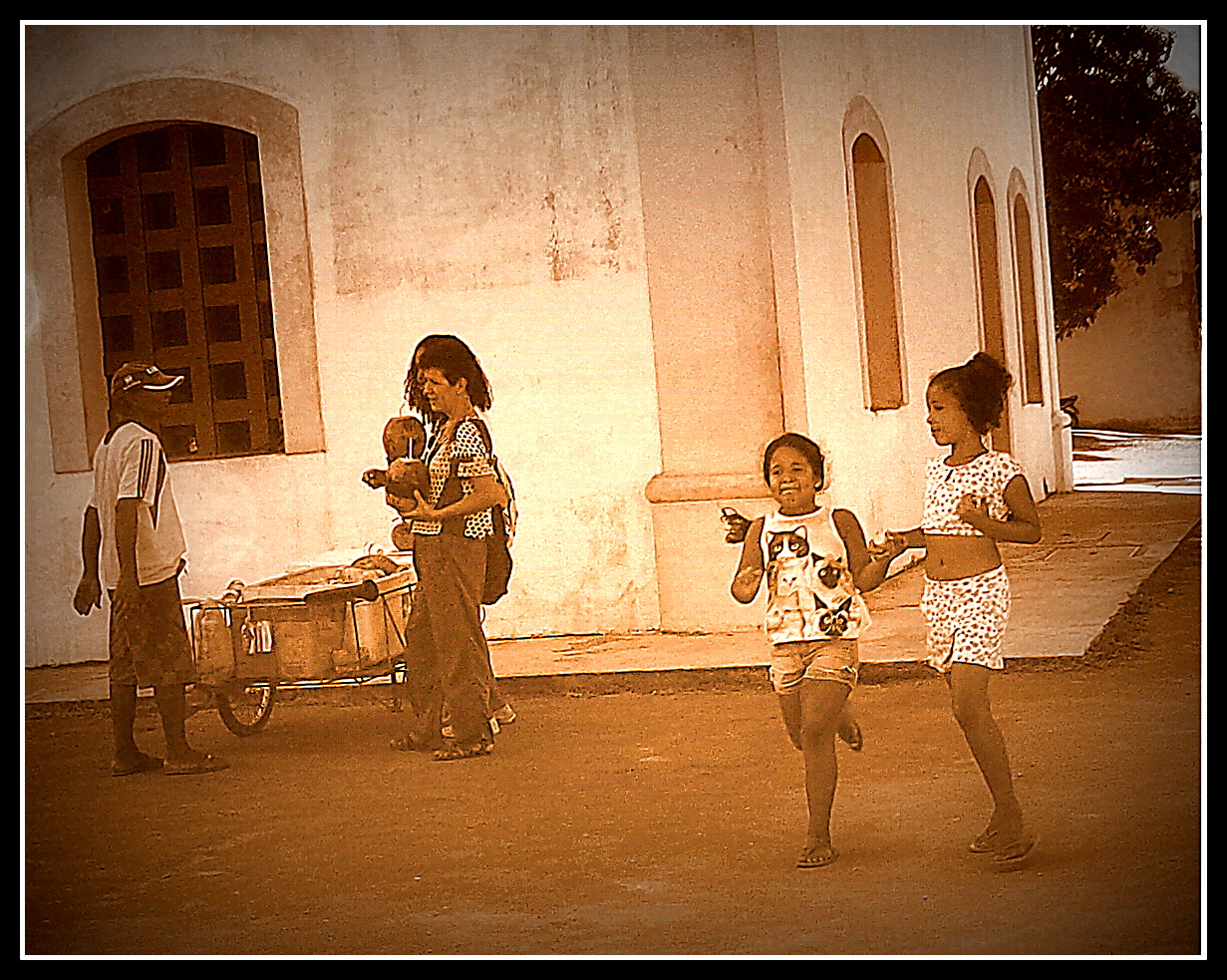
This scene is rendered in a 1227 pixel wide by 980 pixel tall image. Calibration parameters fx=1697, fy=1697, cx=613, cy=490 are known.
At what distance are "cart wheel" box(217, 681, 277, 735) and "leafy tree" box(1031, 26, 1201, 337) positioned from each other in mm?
2274

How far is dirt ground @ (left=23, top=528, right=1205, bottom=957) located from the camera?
3943 mm

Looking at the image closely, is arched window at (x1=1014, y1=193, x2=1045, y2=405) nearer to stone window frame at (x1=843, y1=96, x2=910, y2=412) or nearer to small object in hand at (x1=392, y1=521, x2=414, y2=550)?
stone window frame at (x1=843, y1=96, x2=910, y2=412)

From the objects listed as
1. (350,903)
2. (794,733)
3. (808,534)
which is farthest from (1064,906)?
(350,903)

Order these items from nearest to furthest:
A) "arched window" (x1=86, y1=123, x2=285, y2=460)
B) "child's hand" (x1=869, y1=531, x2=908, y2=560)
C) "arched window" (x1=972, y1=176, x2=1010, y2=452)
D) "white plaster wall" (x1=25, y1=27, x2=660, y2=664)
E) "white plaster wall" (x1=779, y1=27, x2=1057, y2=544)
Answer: "child's hand" (x1=869, y1=531, x2=908, y2=560) < "arched window" (x1=972, y1=176, x2=1010, y2=452) < "white plaster wall" (x1=779, y1=27, x2=1057, y2=544) < "white plaster wall" (x1=25, y1=27, x2=660, y2=664) < "arched window" (x1=86, y1=123, x2=285, y2=460)

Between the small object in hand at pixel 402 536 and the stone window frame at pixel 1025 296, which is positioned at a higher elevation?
the stone window frame at pixel 1025 296

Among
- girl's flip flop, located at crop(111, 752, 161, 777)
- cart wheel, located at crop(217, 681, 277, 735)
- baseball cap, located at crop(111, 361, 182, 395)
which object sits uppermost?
baseball cap, located at crop(111, 361, 182, 395)

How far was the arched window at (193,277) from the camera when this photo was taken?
14.5 ft

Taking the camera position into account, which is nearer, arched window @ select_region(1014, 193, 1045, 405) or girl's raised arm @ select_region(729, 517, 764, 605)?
girl's raised arm @ select_region(729, 517, 764, 605)

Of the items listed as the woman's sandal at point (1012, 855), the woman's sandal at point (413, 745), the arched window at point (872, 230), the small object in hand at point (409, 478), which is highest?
the arched window at point (872, 230)

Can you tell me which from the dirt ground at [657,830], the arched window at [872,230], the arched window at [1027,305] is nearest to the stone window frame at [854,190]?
the arched window at [872,230]

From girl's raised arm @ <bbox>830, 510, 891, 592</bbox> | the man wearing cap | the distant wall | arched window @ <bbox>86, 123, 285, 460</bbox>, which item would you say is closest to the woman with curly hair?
arched window @ <bbox>86, 123, 285, 460</bbox>

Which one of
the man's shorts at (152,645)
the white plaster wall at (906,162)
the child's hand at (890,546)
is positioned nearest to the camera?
the child's hand at (890,546)

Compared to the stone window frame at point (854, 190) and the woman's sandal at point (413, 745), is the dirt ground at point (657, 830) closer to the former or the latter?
the woman's sandal at point (413, 745)

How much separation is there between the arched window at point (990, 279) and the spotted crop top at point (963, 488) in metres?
0.07
